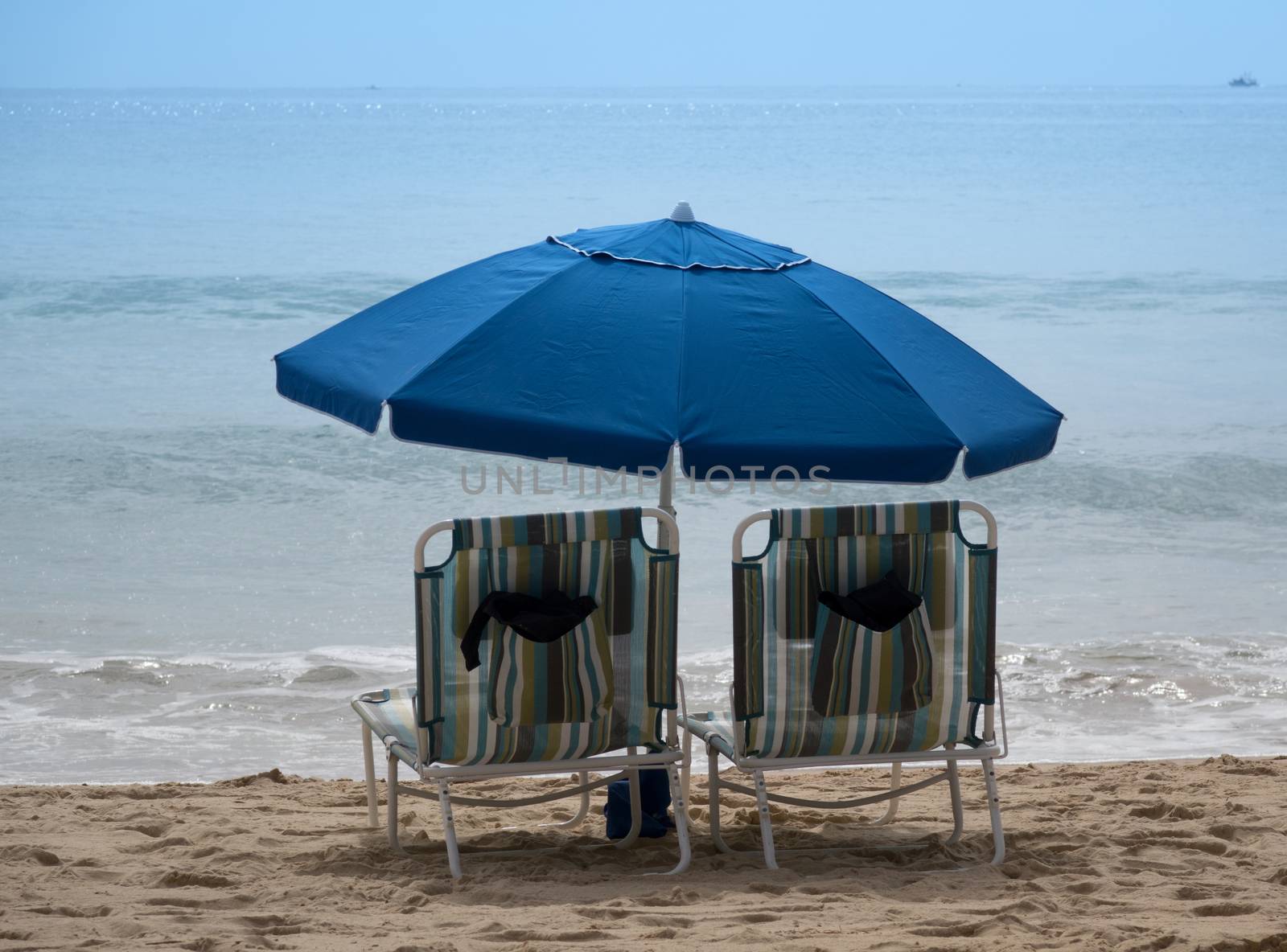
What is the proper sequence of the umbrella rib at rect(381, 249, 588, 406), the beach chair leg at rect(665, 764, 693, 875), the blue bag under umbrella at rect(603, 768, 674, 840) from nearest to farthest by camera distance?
the umbrella rib at rect(381, 249, 588, 406) < the beach chair leg at rect(665, 764, 693, 875) < the blue bag under umbrella at rect(603, 768, 674, 840)

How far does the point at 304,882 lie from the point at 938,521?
186 centimetres

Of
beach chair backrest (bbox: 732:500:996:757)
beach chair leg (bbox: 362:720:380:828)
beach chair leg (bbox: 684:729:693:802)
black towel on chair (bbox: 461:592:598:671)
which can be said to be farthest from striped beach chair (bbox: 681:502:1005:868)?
beach chair leg (bbox: 362:720:380:828)

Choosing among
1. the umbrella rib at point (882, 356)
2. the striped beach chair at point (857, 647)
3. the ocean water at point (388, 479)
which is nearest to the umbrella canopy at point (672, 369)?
the umbrella rib at point (882, 356)

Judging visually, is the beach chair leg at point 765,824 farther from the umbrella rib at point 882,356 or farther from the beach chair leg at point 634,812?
the umbrella rib at point 882,356

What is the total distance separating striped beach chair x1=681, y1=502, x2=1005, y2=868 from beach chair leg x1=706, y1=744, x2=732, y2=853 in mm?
63

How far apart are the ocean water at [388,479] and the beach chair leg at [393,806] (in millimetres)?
2053

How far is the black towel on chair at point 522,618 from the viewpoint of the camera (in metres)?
3.53

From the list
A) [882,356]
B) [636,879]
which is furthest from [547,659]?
[882,356]

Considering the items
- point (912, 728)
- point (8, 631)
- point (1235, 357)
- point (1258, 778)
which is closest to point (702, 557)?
point (8, 631)

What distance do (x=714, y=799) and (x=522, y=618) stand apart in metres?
0.84

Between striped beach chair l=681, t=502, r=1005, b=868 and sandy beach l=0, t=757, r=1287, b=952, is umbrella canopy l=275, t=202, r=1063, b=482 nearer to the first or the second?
striped beach chair l=681, t=502, r=1005, b=868

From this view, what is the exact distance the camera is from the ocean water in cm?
677

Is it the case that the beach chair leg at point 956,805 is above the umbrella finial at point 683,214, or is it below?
below

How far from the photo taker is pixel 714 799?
3947mm
